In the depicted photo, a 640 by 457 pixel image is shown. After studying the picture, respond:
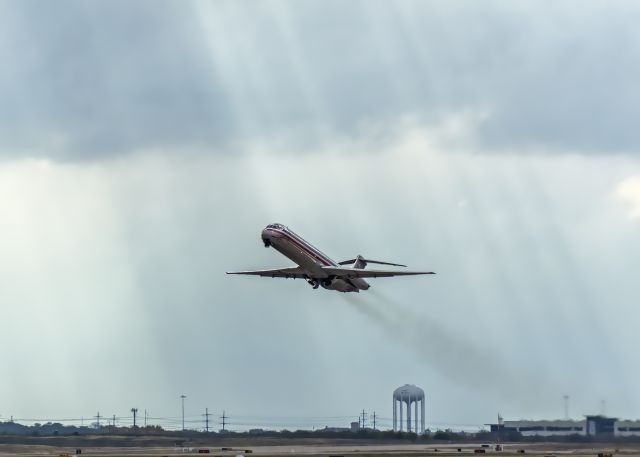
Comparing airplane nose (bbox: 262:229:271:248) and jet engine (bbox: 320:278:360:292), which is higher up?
airplane nose (bbox: 262:229:271:248)

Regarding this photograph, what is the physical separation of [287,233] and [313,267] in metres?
6.68

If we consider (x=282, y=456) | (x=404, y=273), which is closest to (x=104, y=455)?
(x=282, y=456)

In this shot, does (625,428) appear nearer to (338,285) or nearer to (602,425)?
(602,425)

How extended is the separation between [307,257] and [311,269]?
2.96 metres

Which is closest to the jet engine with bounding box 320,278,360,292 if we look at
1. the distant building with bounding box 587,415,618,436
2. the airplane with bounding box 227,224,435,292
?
the airplane with bounding box 227,224,435,292

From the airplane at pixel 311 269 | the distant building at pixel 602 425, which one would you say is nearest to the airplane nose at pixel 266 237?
the airplane at pixel 311 269

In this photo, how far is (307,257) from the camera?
504 ft

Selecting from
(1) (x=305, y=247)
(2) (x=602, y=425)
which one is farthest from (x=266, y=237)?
(2) (x=602, y=425)

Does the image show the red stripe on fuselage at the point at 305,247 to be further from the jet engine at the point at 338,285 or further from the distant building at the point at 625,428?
the distant building at the point at 625,428

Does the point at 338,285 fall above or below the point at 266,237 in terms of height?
below

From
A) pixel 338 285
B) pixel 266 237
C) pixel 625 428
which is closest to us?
pixel 266 237

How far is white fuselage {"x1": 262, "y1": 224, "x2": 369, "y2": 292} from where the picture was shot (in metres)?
150

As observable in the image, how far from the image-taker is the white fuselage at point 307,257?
150 metres

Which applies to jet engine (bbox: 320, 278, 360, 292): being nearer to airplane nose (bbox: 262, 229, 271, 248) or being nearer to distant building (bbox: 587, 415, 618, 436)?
airplane nose (bbox: 262, 229, 271, 248)
